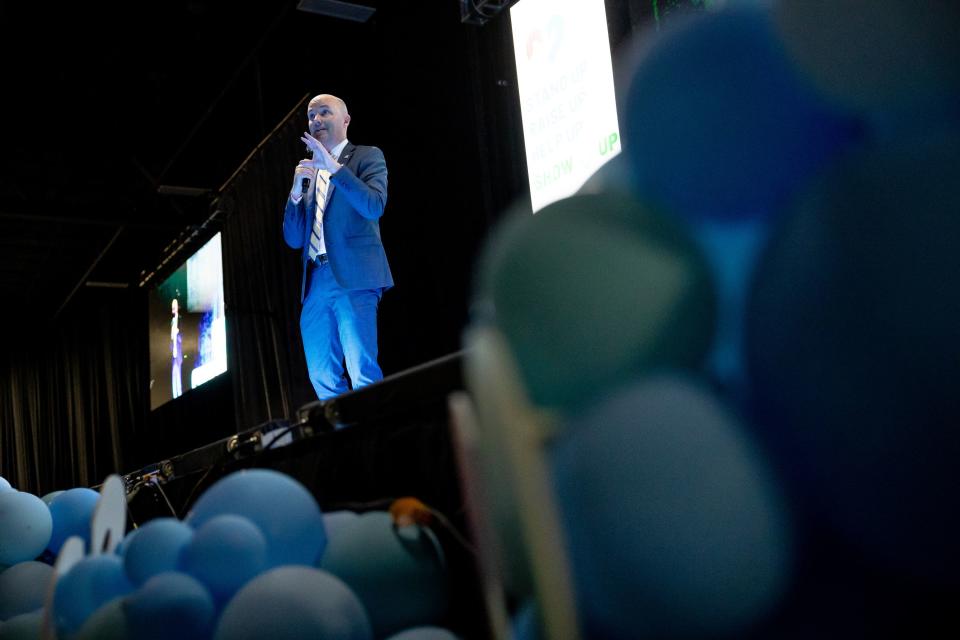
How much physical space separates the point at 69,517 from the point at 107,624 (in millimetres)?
926

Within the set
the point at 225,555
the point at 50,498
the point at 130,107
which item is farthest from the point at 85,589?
the point at 130,107

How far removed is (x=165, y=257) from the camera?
6.76m

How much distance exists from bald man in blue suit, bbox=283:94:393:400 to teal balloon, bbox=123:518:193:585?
8.01ft

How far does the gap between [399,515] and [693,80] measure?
0.51 meters

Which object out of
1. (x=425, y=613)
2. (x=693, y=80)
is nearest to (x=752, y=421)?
(x=693, y=80)

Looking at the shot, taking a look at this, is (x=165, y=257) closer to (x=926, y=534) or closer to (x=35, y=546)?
(x=35, y=546)

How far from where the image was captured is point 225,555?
796mm

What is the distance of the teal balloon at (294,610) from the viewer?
70cm

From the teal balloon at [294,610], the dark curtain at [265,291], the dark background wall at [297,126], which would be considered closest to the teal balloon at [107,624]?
the teal balloon at [294,610]

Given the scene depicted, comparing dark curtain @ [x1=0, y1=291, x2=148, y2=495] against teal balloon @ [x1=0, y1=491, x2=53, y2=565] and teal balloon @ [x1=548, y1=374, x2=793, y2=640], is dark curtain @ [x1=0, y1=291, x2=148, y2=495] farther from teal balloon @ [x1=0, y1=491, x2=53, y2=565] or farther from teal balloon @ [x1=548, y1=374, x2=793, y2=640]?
teal balloon @ [x1=548, y1=374, x2=793, y2=640]

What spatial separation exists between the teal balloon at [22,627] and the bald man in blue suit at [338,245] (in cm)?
210

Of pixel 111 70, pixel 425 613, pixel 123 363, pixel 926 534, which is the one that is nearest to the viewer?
pixel 926 534

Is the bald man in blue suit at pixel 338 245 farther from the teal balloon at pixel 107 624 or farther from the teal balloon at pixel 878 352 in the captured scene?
the teal balloon at pixel 878 352

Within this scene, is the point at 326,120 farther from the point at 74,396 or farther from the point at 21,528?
the point at 74,396
